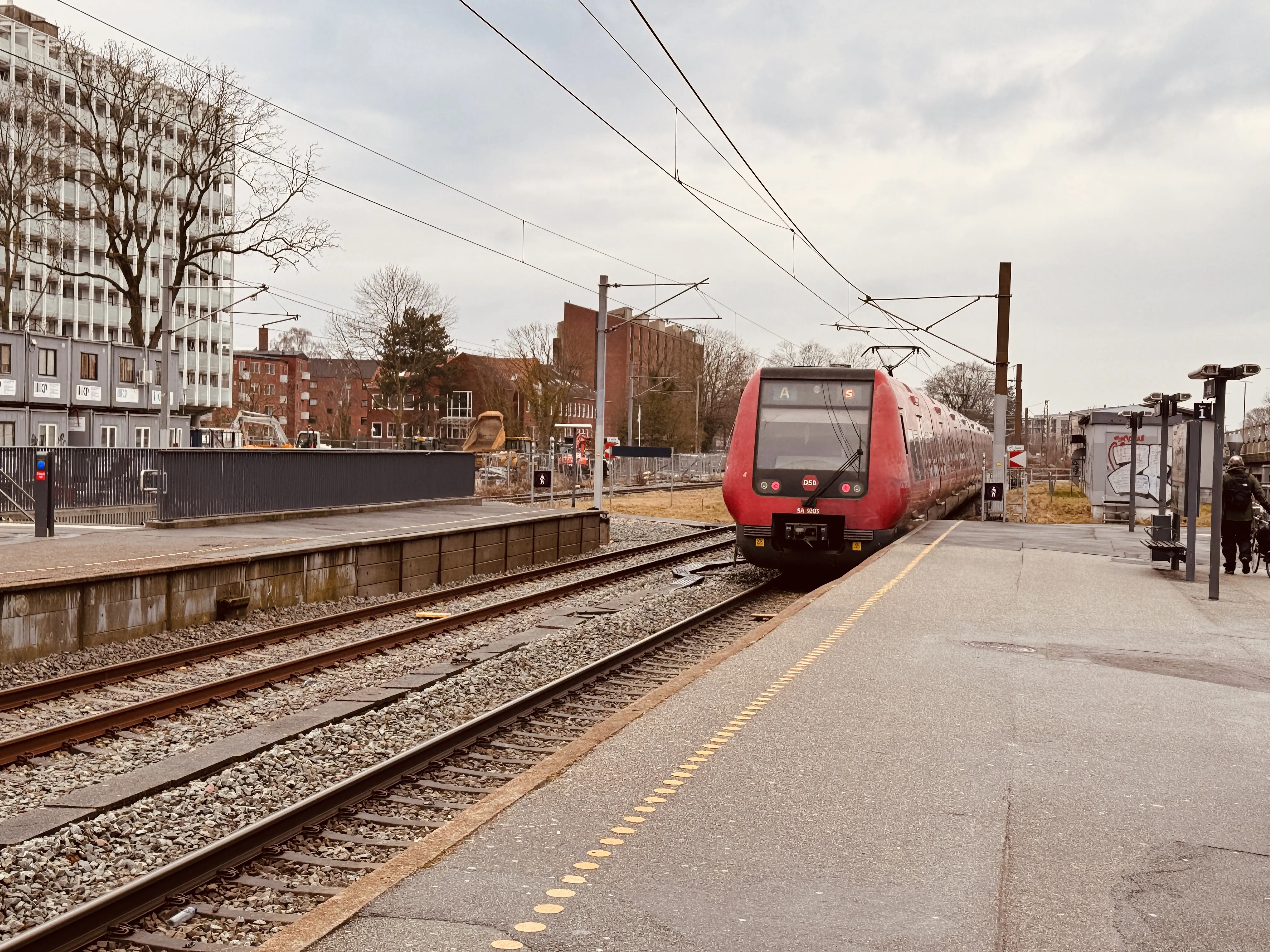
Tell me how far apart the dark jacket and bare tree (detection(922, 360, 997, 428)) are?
3202 inches

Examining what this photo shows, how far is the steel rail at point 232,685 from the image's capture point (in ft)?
28.0

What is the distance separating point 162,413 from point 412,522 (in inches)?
296

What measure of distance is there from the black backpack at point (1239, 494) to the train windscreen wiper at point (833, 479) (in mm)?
4844

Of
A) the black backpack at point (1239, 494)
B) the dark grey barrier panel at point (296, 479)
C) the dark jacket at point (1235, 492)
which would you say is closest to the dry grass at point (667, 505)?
the dark grey barrier panel at point (296, 479)

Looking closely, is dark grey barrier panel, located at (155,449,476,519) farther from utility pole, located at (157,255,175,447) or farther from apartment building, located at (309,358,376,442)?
apartment building, located at (309,358,376,442)

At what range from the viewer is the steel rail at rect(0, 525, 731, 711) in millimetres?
10438

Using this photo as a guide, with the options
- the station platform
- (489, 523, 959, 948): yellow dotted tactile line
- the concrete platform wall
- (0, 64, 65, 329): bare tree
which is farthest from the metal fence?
the station platform

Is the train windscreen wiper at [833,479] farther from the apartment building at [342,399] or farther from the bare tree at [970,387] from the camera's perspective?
the bare tree at [970,387]

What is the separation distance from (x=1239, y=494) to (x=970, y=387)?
87068 mm

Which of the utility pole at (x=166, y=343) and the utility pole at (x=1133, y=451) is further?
the utility pole at (x=166, y=343)

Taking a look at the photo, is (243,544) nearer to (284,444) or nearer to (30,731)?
Answer: (30,731)

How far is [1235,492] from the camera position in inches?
659

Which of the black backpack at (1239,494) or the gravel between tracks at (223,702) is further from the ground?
the black backpack at (1239,494)

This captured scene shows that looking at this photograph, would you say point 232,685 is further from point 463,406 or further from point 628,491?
point 463,406
